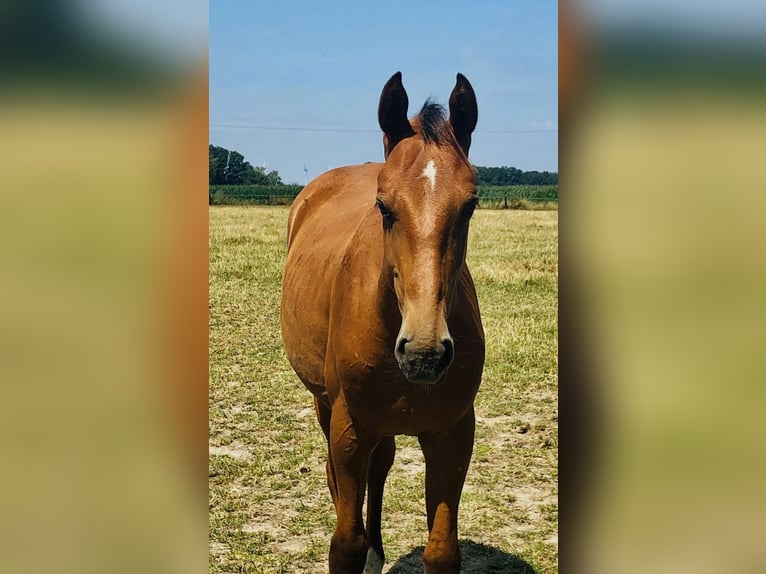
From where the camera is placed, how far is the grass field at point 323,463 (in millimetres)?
4117

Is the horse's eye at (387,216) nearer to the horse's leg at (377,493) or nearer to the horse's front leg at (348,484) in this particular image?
the horse's front leg at (348,484)

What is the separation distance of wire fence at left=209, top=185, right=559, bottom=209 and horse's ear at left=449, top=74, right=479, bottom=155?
25.9m

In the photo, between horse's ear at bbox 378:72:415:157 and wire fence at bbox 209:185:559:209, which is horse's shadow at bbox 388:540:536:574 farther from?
wire fence at bbox 209:185:559:209

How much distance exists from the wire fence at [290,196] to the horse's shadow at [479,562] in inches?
971

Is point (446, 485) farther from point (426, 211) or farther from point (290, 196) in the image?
point (290, 196)

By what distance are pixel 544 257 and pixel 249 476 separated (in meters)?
9.52

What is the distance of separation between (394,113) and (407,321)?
875 mm

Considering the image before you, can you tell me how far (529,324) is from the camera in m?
8.63

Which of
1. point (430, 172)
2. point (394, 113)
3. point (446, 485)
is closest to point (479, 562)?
point (446, 485)

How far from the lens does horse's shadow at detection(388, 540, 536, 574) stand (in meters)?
3.91

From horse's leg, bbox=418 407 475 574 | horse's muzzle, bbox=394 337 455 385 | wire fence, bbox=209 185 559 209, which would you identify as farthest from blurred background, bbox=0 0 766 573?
wire fence, bbox=209 185 559 209

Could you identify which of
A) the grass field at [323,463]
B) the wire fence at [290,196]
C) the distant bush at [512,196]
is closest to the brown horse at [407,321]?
the grass field at [323,463]

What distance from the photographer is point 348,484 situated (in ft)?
9.93
